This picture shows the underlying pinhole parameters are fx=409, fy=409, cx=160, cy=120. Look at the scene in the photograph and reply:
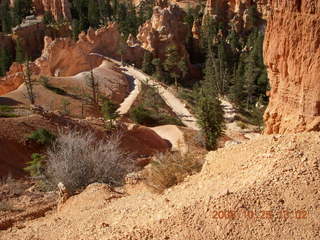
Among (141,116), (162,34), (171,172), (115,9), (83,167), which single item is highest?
(171,172)

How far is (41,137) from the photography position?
25422 millimetres

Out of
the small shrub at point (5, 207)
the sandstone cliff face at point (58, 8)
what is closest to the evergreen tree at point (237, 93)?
the small shrub at point (5, 207)

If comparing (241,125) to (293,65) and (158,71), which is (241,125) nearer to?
(158,71)

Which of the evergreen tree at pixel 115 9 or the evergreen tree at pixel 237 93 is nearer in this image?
the evergreen tree at pixel 237 93

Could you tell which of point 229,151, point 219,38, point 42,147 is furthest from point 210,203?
point 219,38

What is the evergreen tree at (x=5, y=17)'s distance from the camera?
71375 mm

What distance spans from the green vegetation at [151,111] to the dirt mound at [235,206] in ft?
92.5

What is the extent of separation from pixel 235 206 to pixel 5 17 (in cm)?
7713

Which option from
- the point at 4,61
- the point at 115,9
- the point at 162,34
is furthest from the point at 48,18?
the point at 162,34

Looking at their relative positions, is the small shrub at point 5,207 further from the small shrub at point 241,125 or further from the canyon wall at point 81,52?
the canyon wall at point 81,52

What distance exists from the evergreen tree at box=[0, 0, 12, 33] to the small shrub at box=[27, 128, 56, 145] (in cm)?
5135

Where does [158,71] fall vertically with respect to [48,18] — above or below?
below

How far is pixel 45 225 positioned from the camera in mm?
9805

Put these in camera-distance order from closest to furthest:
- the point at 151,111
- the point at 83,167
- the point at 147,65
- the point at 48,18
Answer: the point at 83,167 < the point at 151,111 < the point at 147,65 < the point at 48,18
